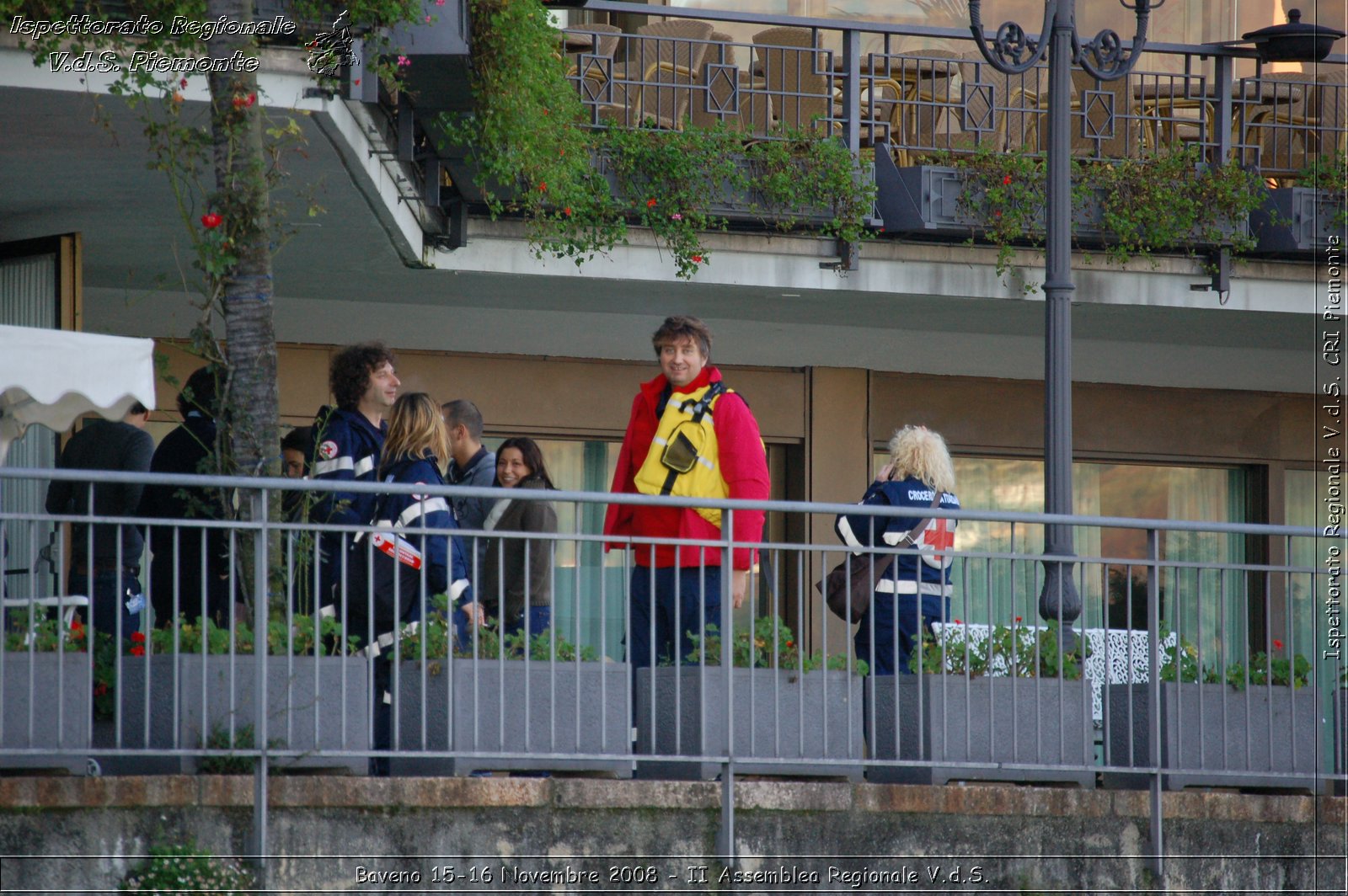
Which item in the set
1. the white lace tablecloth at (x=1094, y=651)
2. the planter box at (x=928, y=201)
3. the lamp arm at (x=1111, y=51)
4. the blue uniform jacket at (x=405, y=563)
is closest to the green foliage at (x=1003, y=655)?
the white lace tablecloth at (x=1094, y=651)

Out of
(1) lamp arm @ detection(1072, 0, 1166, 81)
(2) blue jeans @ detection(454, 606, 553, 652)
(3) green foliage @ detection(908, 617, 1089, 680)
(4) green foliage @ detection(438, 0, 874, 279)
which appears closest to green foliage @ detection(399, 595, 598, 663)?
(2) blue jeans @ detection(454, 606, 553, 652)

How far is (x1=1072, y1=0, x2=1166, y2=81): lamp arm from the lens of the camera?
8.48 meters

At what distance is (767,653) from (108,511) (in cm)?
337

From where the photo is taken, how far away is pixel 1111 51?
8688mm

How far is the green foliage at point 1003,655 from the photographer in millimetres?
6828

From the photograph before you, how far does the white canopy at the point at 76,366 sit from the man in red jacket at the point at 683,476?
191cm

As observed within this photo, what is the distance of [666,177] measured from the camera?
10586 mm

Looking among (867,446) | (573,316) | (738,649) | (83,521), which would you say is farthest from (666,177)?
(83,521)

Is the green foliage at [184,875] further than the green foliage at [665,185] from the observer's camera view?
No

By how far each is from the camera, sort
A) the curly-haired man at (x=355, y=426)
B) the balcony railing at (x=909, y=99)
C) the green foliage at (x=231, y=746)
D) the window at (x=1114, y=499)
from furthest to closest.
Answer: the window at (x=1114, y=499)
the balcony railing at (x=909, y=99)
the curly-haired man at (x=355, y=426)
the green foliage at (x=231, y=746)

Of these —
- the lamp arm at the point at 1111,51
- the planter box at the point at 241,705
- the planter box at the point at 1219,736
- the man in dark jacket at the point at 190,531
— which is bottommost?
the planter box at the point at 1219,736

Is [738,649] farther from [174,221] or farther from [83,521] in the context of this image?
[174,221]

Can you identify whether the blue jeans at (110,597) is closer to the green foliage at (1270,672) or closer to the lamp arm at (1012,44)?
the green foliage at (1270,672)

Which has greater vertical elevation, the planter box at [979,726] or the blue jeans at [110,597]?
the blue jeans at [110,597]
